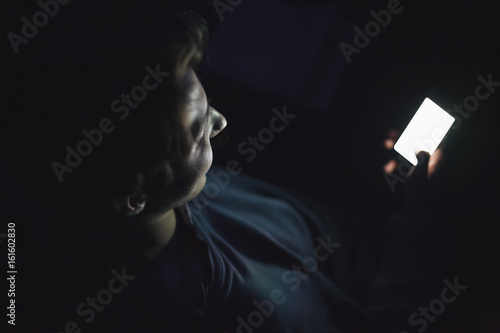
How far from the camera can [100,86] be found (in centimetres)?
73

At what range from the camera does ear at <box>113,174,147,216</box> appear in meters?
0.86

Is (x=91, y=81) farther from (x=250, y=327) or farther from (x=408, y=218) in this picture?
(x=408, y=218)

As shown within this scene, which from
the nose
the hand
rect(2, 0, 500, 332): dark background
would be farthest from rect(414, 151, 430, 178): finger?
the nose

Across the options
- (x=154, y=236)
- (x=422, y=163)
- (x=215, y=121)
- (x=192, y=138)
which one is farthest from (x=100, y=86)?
(x=422, y=163)

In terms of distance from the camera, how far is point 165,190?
92 cm

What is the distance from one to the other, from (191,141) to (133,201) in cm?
18

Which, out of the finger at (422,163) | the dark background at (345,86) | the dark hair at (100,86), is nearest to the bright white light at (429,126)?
A: the finger at (422,163)

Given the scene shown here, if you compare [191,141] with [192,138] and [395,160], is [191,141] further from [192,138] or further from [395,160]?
[395,160]

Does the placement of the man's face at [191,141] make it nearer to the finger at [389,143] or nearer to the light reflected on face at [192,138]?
the light reflected on face at [192,138]

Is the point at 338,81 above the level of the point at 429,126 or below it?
below

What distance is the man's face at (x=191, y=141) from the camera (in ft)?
2.67

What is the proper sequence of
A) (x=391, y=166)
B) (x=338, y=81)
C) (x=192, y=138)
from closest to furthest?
(x=192, y=138), (x=391, y=166), (x=338, y=81)

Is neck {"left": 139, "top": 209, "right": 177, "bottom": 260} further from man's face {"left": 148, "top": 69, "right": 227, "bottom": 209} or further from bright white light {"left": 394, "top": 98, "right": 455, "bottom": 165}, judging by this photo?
bright white light {"left": 394, "top": 98, "right": 455, "bottom": 165}

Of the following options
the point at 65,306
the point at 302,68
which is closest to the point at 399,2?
the point at 302,68
